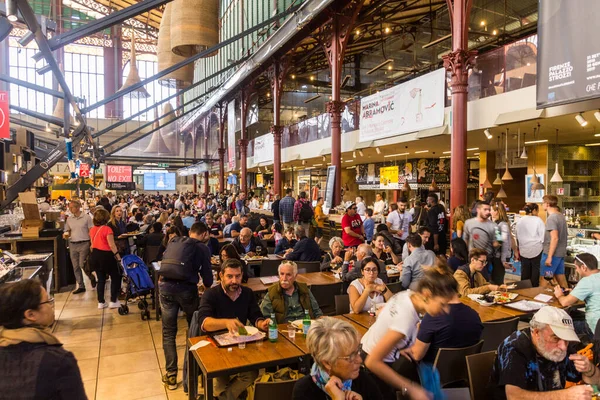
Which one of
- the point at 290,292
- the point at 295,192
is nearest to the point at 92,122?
the point at 295,192

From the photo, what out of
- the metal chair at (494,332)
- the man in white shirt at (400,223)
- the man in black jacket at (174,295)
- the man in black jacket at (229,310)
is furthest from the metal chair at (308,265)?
the man in white shirt at (400,223)

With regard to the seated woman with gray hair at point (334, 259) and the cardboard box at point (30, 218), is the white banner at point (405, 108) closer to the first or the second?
the seated woman with gray hair at point (334, 259)

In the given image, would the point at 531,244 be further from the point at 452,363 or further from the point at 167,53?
the point at 167,53

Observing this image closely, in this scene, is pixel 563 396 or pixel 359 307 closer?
pixel 563 396

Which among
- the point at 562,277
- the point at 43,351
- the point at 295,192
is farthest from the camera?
the point at 295,192

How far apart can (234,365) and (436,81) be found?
886 centimetres

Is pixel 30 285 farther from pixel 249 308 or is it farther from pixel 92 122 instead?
pixel 92 122

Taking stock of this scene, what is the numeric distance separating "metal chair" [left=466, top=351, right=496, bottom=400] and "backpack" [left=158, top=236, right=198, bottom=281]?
2858 millimetres

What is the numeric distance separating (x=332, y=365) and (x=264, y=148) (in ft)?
63.3

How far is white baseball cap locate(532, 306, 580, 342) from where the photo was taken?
98.4 inches

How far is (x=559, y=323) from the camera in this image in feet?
8.25

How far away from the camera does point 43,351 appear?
6.12 ft

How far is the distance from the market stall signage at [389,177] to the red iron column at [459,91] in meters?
9.31

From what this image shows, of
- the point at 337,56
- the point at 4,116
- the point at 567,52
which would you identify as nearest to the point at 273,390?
the point at 4,116
